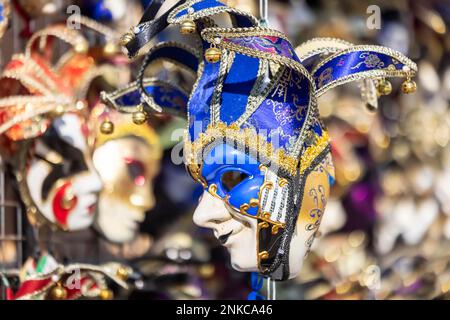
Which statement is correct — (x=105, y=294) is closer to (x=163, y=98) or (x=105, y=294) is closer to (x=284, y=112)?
(x=163, y=98)

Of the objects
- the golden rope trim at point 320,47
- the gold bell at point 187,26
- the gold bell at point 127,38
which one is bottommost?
the gold bell at point 187,26

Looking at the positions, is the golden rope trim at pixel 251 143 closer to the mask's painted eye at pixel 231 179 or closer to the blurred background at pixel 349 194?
the mask's painted eye at pixel 231 179

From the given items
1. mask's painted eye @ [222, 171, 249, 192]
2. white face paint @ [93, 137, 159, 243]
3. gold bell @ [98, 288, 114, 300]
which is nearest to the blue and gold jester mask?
mask's painted eye @ [222, 171, 249, 192]

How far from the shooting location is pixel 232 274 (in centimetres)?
200

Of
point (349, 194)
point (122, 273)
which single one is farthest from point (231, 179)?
point (349, 194)

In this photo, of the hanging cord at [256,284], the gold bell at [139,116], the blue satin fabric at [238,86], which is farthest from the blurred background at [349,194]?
the blue satin fabric at [238,86]

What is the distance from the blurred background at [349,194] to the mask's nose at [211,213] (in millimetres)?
561

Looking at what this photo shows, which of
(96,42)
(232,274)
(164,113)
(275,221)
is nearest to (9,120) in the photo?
(96,42)

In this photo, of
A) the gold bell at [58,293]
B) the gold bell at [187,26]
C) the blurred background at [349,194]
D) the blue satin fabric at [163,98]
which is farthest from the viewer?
the blurred background at [349,194]

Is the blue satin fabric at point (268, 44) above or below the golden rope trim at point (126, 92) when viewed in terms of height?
below

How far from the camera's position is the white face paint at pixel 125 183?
6.44ft

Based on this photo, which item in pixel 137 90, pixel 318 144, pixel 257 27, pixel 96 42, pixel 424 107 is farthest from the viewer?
pixel 424 107
